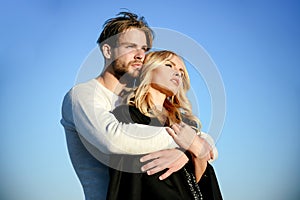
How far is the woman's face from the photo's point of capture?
2389 mm

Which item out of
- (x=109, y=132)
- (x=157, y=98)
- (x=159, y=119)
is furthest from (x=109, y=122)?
(x=157, y=98)

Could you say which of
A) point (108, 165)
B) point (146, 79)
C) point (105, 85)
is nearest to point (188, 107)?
point (146, 79)

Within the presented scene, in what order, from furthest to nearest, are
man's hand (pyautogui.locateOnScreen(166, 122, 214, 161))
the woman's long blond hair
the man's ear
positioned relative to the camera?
the man's ear
the woman's long blond hair
man's hand (pyautogui.locateOnScreen(166, 122, 214, 161))

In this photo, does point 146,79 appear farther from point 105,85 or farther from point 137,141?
point 137,141

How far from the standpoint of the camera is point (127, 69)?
2.46 metres

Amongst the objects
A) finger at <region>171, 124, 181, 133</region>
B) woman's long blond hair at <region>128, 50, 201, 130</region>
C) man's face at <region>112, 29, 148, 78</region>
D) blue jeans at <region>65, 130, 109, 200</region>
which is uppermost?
man's face at <region>112, 29, 148, 78</region>

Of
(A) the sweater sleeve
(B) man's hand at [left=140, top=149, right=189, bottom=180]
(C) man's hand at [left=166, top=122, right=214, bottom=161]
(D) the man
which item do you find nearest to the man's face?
(D) the man

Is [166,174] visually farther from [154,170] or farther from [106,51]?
[106,51]

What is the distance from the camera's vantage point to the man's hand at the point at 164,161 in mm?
2029

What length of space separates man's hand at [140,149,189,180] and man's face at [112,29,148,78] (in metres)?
0.59

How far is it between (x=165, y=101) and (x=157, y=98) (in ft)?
0.45

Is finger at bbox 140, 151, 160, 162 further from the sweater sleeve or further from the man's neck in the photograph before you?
the man's neck

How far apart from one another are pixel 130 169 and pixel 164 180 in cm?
17

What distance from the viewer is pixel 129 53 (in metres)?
2.49
